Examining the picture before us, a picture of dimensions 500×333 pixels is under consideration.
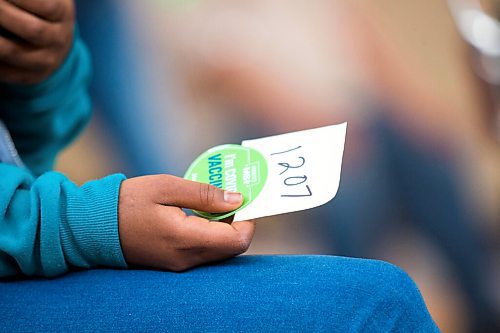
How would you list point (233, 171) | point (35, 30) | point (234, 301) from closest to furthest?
point (234, 301) < point (233, 171) < point (35, 30)

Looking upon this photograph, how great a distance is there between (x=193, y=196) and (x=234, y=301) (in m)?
0.11

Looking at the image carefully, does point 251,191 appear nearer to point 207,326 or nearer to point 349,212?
point 207,326

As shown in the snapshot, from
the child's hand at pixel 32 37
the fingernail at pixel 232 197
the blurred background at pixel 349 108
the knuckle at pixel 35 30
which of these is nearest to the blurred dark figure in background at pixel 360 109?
the blurred background at pixel 349 108

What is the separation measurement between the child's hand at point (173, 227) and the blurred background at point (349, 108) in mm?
718

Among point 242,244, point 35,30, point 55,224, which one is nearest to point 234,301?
point 242,244

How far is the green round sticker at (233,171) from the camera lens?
609 mm

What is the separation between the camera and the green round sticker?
609 millimetres

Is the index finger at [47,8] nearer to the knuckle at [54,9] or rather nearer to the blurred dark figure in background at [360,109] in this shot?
the knuckle at [54,9]

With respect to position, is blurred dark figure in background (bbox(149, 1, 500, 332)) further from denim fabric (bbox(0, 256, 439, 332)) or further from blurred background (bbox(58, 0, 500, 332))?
denim fabric (bbox(0, 256, 439, 332))

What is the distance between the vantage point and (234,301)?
1.70ft

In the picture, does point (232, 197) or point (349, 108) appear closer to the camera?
point (232, 197)

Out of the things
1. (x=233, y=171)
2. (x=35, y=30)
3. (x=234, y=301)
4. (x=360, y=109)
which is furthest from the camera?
(x=360, y=109)

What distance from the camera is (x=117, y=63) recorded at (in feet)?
4.57

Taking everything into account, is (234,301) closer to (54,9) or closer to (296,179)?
(296,179)
